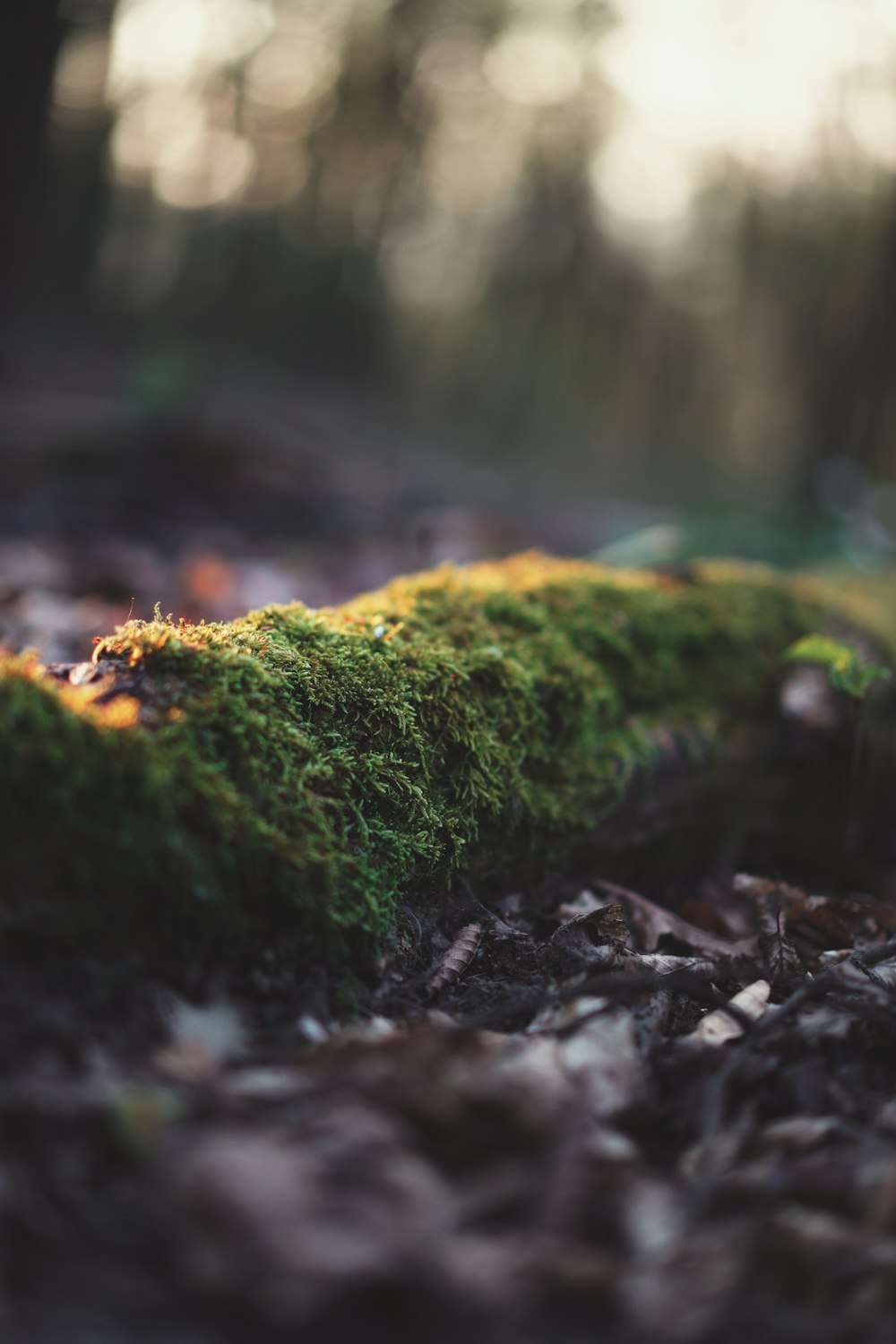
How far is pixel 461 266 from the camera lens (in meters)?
29.8

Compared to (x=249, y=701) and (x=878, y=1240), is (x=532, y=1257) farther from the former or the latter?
(x=249, y=701)

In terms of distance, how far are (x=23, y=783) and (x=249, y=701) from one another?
1.57ft

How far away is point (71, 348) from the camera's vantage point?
15.1 meters

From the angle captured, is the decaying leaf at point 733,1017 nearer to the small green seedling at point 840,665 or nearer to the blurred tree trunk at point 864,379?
the small green seedling at point 840,665

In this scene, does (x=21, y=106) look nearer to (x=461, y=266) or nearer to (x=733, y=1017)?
(x=733, y=1017)

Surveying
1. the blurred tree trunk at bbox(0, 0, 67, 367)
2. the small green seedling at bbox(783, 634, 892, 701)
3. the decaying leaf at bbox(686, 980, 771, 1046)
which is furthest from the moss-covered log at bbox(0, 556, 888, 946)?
the blurred tree trunk at bbox(0, 0, 67, 367)

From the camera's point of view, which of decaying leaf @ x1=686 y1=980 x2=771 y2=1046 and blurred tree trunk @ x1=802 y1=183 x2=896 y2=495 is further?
blurred tree trunk @ x1=802 y1=183 x2=896 y2=495

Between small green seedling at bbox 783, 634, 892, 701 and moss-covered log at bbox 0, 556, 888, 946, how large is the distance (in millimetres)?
379

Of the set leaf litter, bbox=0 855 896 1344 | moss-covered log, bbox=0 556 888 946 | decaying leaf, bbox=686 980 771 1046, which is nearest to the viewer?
leaf litter, bbox=0 855 896 1344

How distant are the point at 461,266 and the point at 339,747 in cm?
3241

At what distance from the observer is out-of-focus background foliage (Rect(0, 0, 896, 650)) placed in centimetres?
883

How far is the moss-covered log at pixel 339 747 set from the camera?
1303mm

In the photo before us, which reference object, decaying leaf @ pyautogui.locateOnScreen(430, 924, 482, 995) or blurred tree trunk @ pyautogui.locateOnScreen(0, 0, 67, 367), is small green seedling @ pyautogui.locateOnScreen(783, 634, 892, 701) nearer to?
decaying leaf @ pyautogui.locateOnScreen(430, 924, 482, 995)

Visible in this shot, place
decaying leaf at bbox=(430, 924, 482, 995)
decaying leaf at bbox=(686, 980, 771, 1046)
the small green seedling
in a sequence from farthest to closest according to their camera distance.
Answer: the small green seedling → decaying leaf at bbox=(430, 924, 482, 995) → decaying leaf at bbox=(686, 980, 771, 1046)
